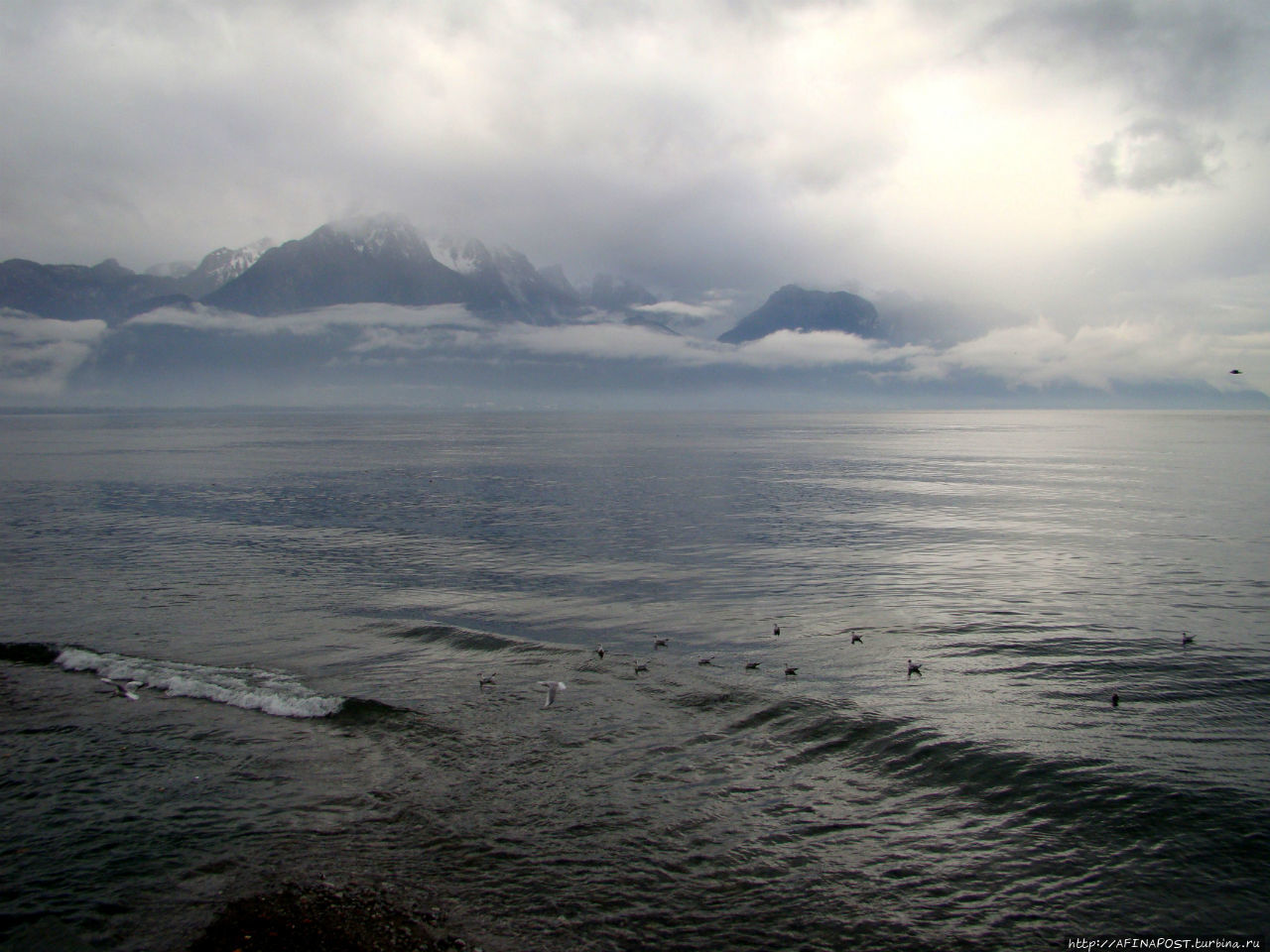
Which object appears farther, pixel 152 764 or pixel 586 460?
pixel 586 460

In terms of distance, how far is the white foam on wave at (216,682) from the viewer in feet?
73.7

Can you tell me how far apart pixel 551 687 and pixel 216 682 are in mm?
10865

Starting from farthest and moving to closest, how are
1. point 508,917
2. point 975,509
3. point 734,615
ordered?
point 975,509 → point 734,615 → point 508,917

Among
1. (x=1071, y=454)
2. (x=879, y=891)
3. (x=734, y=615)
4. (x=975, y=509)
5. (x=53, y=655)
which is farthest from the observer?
(x=1071, y=454)

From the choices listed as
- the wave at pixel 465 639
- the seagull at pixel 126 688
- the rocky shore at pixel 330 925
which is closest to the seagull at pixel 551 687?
the wave at pixel 465 639

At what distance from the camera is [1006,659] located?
2752 centimetres

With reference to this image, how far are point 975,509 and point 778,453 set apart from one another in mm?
79937

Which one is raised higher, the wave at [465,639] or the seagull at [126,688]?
the wave at [465,639]

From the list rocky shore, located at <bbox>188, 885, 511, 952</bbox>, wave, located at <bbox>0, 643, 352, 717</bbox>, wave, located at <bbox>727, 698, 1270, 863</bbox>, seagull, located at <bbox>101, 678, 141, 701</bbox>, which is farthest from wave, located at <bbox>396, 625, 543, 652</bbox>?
rocky shore, located at <bbox>188, 885, 511, 952</bbox>

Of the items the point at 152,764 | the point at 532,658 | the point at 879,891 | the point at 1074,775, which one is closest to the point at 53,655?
the point at 152,764

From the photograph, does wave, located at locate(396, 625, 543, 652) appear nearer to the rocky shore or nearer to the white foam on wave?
the white foam on wave

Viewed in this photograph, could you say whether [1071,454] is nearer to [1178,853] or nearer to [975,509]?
[975,509]

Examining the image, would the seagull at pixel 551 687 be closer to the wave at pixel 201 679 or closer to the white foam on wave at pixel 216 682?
the wave at pixel 201 679

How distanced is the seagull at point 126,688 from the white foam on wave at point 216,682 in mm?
268
